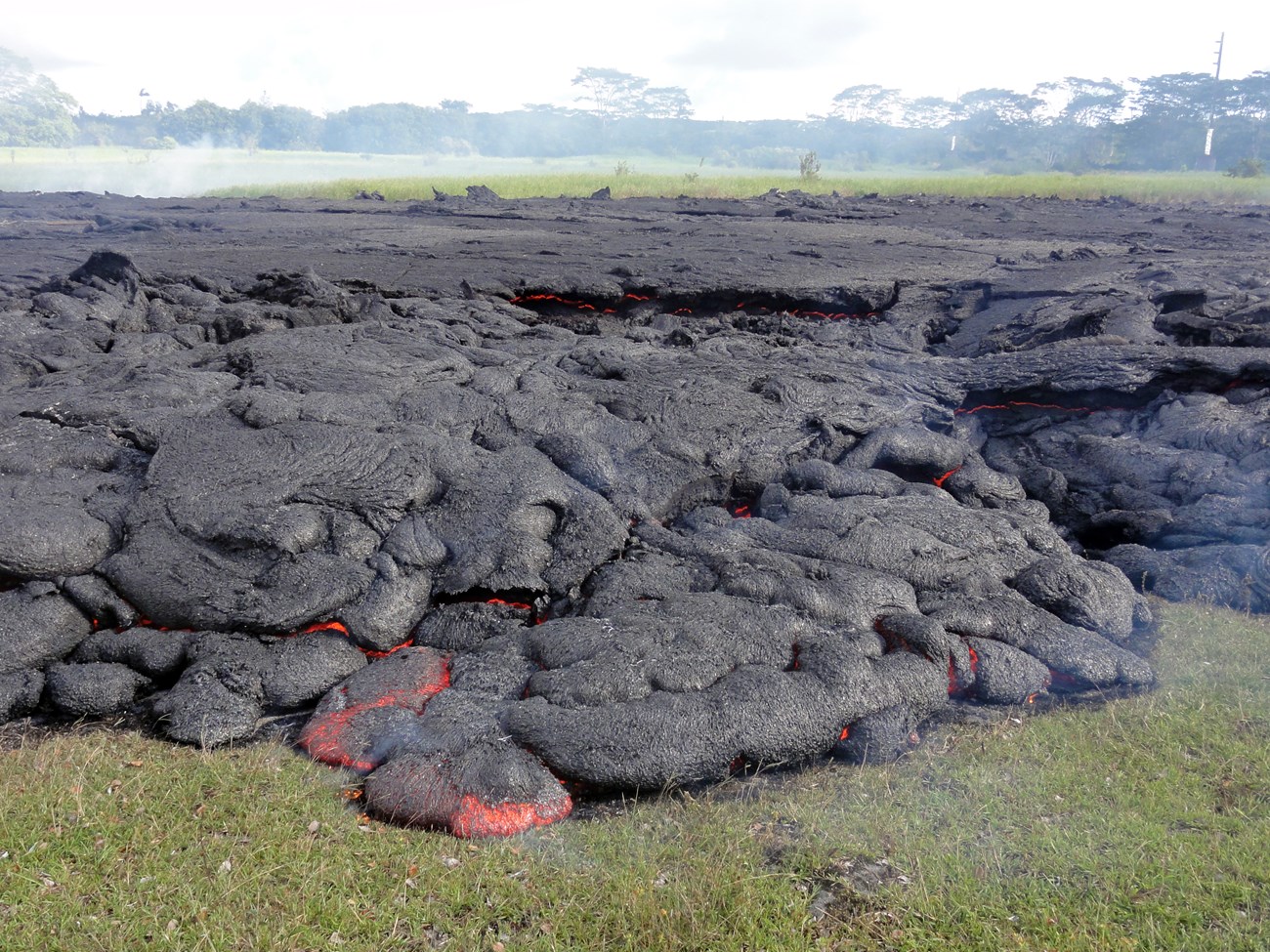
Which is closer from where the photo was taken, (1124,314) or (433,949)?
(433,949)

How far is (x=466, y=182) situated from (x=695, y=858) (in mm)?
36217

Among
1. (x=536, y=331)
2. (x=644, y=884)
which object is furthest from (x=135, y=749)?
(x=536, y=331)

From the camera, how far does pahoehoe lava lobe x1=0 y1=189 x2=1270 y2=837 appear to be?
5.00 meters

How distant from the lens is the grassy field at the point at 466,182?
3403 cm

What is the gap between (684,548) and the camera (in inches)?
248

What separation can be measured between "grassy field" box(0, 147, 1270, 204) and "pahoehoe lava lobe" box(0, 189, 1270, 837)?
2326cm

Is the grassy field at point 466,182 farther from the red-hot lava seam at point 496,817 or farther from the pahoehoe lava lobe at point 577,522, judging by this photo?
the red-hot lava seam at point 496,817

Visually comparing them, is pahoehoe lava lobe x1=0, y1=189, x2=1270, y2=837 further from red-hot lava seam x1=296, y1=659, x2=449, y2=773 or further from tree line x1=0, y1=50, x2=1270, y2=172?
tree line x1=0, y1=50, x2=1270, y2=172

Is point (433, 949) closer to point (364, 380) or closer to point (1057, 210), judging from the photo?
point (364, 380)

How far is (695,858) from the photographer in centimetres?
403

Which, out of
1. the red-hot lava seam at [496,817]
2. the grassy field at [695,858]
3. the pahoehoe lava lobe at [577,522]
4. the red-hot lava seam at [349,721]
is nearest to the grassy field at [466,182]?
the pahoehoe lava lobe at [577,522]

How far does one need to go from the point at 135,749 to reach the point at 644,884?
268 centimetres

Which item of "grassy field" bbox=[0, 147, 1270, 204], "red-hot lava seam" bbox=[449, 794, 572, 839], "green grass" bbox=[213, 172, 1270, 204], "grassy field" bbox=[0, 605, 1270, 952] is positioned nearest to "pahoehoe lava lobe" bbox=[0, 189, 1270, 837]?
"red-hot lava seam" bbox=[449, 794, 572, 839]

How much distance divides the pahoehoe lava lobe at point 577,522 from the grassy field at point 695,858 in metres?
0.29
